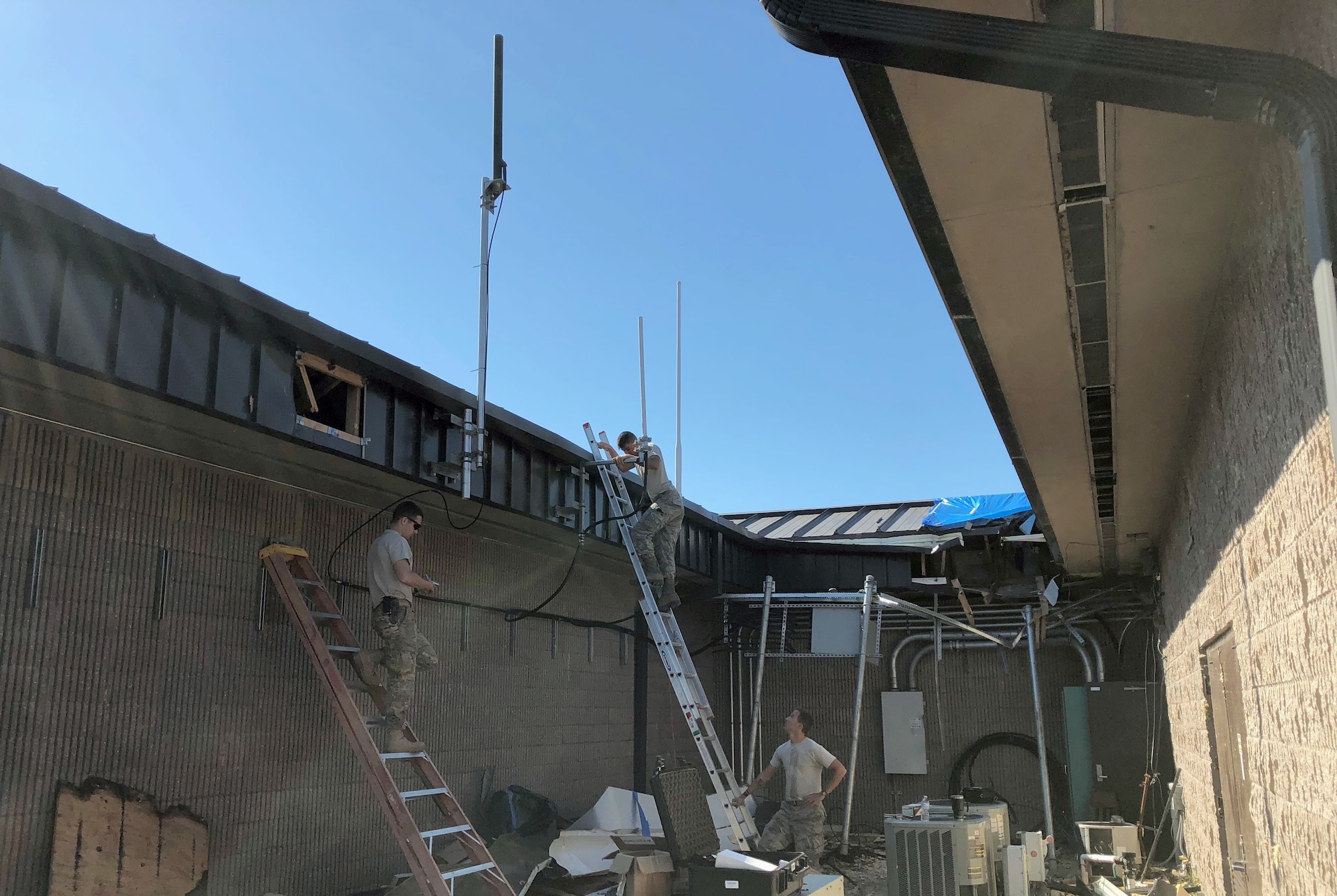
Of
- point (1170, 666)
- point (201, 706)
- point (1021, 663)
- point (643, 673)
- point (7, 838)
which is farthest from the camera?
point (1021, 663)

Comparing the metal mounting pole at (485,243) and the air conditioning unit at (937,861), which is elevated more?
the metal mounting pole at (485,243)

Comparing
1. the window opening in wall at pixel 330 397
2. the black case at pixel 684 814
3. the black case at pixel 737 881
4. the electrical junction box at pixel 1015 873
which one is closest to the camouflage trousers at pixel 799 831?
the black case at pixel 684 814

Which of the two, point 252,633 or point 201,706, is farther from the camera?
point 252,633

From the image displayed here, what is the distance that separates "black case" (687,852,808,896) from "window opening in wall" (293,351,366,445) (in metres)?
4.26

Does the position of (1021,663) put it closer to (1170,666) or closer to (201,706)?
(1170,666)

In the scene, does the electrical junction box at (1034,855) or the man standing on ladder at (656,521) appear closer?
the electrical junction box at (1034,855)

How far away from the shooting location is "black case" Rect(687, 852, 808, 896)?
6.23m

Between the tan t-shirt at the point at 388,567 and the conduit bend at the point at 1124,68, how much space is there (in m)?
6.33

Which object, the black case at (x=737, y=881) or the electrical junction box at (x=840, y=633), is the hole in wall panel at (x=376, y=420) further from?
the electrical junction box at (x=840, y=633)

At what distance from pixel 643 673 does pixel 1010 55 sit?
12.3 metres

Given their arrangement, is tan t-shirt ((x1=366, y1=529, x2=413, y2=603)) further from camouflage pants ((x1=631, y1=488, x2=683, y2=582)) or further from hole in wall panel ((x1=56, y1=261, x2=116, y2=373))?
camouflage pants ((x1=631, y1=488, x2=683, y2=582))

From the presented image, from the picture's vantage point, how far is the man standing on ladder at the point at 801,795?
10414 millimetres

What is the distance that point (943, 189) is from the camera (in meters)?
4.09

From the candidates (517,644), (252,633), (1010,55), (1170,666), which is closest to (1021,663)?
(1170,666)
